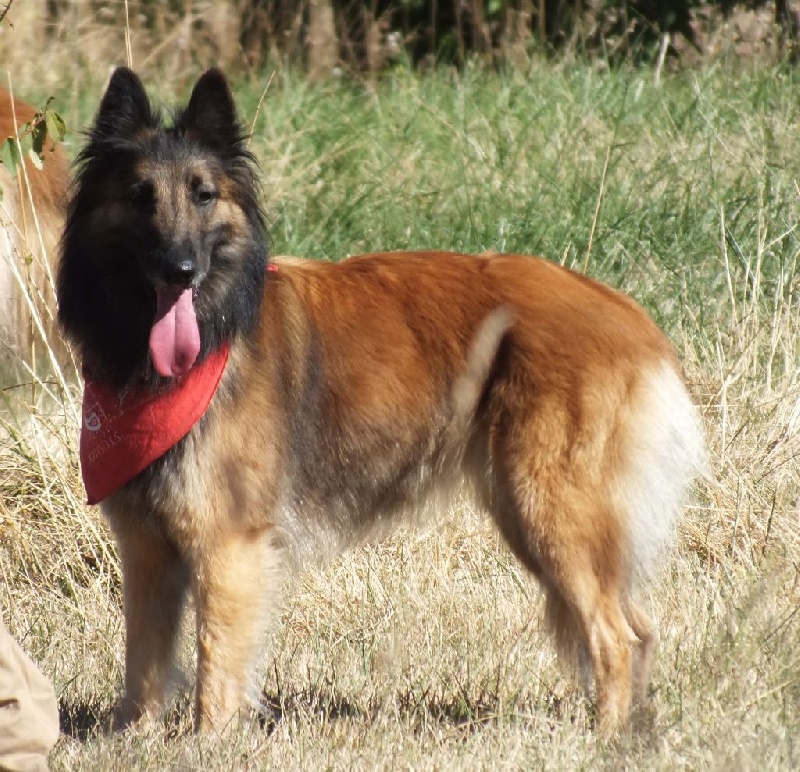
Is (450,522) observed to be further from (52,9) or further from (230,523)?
(52,9)

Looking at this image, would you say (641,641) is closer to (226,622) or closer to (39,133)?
(226,622)

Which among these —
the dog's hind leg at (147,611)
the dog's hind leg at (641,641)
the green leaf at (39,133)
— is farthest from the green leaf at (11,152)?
the dog's hind leg at (641,641)

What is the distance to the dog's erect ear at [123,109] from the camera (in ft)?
12.4

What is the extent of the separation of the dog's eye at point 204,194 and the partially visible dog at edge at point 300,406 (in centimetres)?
1

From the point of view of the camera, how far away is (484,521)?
17.6 ft

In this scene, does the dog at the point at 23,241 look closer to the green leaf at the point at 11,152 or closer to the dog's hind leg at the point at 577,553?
the green leaf at the point at 11,152

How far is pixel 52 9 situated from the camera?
12.4 metres

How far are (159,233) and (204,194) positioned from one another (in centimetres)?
21

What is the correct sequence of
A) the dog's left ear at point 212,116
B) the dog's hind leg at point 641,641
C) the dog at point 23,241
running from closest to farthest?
the dog's left ear at point 212,116
the dog's hind leg at point 641,641
the dog at point 23,241

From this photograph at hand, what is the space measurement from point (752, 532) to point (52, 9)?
9.95 m

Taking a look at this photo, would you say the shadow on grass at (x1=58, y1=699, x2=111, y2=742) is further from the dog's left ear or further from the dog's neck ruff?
the dog's left ear

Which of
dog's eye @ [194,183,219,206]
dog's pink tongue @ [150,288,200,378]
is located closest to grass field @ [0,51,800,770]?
dog's pink tongue @ [150,288,200,378]

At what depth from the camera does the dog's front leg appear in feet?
12.4

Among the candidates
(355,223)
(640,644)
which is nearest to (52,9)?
(355,223)
